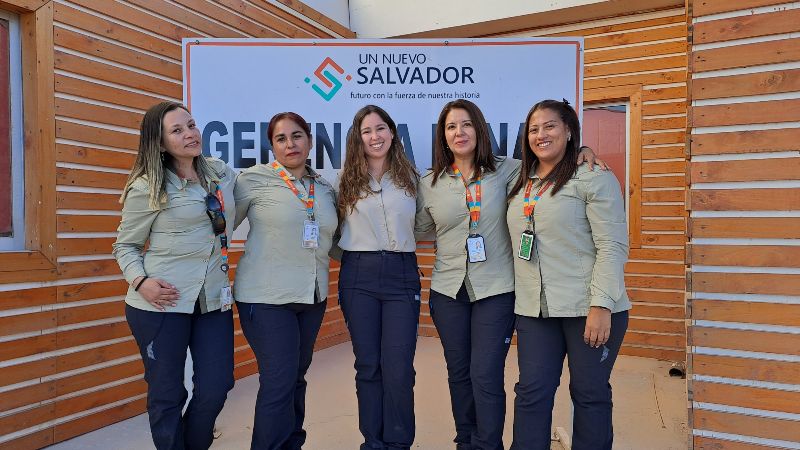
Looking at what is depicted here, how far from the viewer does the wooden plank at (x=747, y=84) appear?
226cm

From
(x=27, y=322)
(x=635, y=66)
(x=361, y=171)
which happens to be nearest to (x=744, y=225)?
(x=361, y=171)

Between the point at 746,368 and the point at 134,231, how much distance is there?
2.53 meters

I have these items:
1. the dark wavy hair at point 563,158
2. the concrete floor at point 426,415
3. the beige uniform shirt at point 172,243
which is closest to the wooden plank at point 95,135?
the beige uniform shirt at point 172,243

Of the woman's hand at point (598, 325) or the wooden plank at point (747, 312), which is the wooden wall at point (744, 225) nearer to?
the wooden plank at point (747, 312)

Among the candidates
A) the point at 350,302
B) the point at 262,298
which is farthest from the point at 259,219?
the point at 350,302

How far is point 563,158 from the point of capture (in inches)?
84.4

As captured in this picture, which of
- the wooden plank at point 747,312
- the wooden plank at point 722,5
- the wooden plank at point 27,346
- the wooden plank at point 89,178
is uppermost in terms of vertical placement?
the wooden plank at point 722,5

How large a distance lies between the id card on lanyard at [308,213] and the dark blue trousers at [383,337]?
192mm

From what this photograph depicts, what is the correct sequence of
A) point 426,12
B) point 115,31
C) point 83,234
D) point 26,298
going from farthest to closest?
1. point 426,12
2. point 115,31
3. point 83,234
4. point 26,298

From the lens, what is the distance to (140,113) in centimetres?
354

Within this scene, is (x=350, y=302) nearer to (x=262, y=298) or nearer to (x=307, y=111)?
(x=262, y=298)

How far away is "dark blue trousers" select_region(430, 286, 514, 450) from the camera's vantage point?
88.0 inches

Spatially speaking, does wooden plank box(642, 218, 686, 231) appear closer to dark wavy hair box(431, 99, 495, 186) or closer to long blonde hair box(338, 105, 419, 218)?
dark wavy hair box(431, 99, 495, 186)

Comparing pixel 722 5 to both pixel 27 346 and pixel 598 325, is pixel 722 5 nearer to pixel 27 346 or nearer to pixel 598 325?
pixel 598 325
